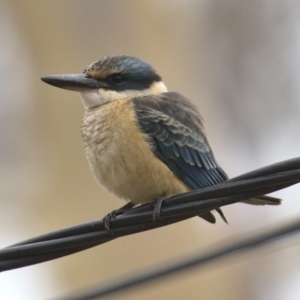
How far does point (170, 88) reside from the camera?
7449 millimetres

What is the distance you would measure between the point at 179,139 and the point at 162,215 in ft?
2.74

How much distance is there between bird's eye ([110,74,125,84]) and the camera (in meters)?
3.28

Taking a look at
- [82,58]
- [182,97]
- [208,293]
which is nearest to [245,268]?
[208,293]

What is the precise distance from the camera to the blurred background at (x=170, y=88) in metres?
6.89

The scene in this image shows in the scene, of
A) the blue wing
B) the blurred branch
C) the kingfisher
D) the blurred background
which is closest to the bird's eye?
the kingfisher

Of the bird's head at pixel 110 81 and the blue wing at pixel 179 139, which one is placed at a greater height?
the bird's head at pixel 110 81

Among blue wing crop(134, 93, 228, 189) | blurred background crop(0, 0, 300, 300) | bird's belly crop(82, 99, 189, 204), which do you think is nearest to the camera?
bird's belly crop(82, 99, 189, 204)

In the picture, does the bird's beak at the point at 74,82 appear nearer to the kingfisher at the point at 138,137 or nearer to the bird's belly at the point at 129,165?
the kingfisher at the point at 138,137

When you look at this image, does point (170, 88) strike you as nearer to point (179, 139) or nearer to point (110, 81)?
point (110, 81)

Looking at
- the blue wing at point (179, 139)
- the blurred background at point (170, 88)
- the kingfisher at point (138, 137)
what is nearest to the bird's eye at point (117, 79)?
the kingfisher at point (138, 137)

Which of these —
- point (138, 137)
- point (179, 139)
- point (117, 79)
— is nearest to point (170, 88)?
point (117, 79)

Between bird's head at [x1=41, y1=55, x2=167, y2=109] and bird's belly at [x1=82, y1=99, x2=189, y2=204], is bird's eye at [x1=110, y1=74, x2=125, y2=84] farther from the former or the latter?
bird's belly at [x1=82, y1=99, x2=189, y2=204]

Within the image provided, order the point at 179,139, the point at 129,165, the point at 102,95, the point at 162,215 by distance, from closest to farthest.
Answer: the point at 162,215 → the point at 129,165 → the point at 179,139 → the point at 102,95

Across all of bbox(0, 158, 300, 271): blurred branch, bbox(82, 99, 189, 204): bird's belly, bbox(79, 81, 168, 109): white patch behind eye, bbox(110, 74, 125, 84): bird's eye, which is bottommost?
bbox(0, 158, 300, 271): blurred branch
